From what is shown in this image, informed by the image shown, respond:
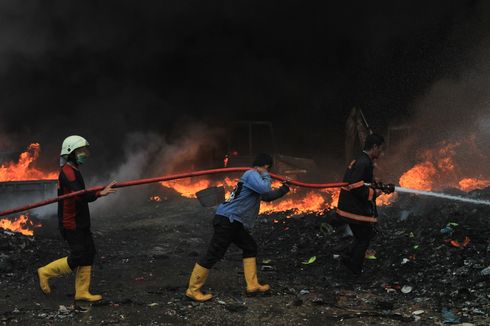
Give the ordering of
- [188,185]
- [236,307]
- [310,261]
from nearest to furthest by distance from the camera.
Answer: [236,307] → [310,261] → [188,185]

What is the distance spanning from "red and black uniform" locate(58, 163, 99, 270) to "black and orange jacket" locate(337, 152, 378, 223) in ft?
9.42

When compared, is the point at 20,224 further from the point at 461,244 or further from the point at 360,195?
the point at 461,244

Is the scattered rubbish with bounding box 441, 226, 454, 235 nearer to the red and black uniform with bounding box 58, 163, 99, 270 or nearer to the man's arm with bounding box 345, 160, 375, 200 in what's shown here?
the man's arm with bounding box 345, 160, 375, 200

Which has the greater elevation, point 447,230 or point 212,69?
point 212,69

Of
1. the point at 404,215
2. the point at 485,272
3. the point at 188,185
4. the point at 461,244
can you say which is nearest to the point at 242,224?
the point at 485,272

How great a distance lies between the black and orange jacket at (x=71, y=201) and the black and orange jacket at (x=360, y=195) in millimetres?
2865

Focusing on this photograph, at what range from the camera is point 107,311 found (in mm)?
4613

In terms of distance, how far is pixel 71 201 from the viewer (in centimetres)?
484

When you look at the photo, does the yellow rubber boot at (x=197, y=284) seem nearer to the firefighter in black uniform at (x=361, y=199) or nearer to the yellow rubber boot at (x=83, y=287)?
the yellow rubber boot at (x=83, y=287)

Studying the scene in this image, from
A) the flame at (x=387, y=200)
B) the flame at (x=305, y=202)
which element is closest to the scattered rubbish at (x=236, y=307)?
the flame at (x=305, y=202)

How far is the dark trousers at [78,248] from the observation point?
4.83m

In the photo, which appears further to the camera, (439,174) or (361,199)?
(439,174)

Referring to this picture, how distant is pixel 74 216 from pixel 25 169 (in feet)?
33.7

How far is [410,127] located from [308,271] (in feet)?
26.2
